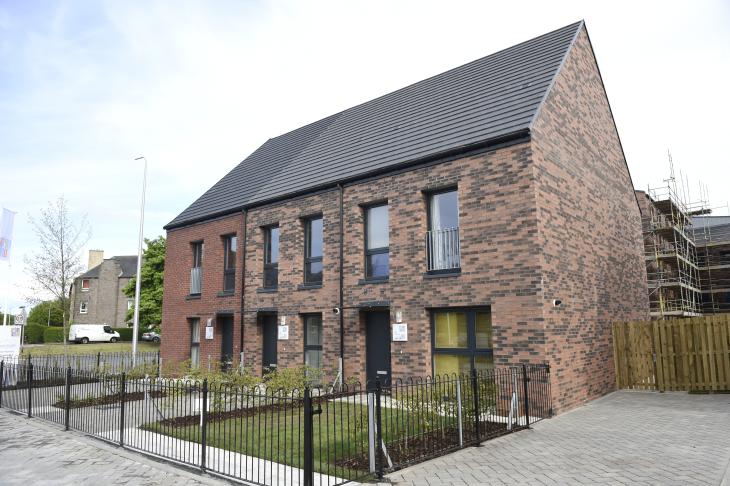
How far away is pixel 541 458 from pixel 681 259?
21534 mm

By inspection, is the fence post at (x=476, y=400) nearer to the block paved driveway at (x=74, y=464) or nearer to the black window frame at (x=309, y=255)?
the block paved driveway at (x=74, y=464)

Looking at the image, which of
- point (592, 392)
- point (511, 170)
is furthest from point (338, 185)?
point (592, 392)

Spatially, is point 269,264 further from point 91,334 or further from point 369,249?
point 91,334

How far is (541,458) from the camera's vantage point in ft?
21.4

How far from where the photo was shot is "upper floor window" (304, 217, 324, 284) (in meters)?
13.9

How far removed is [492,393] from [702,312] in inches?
1041

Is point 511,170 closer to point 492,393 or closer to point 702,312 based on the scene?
point 492,393

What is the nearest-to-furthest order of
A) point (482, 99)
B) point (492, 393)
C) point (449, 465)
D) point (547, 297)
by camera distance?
point (449, 465)
point (492, 393)
point (547, 297)
point (482, 99)

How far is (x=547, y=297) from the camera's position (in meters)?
9.58

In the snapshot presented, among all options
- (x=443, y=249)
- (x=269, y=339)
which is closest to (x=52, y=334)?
(x=269, y=339)

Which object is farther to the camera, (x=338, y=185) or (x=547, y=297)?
(x=338, y=185)

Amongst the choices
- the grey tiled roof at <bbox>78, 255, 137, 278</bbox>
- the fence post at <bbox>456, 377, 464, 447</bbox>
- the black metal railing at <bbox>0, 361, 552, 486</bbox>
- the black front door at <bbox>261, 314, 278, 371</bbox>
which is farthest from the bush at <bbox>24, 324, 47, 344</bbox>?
the fence post at <bbox>456, 377, 464, 447</bbox>

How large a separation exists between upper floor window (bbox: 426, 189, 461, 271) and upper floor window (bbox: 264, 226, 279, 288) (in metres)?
5.62

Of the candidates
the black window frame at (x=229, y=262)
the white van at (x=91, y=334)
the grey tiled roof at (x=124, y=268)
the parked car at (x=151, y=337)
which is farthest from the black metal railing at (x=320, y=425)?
the grey tiled roof at (x=124, y=268)
